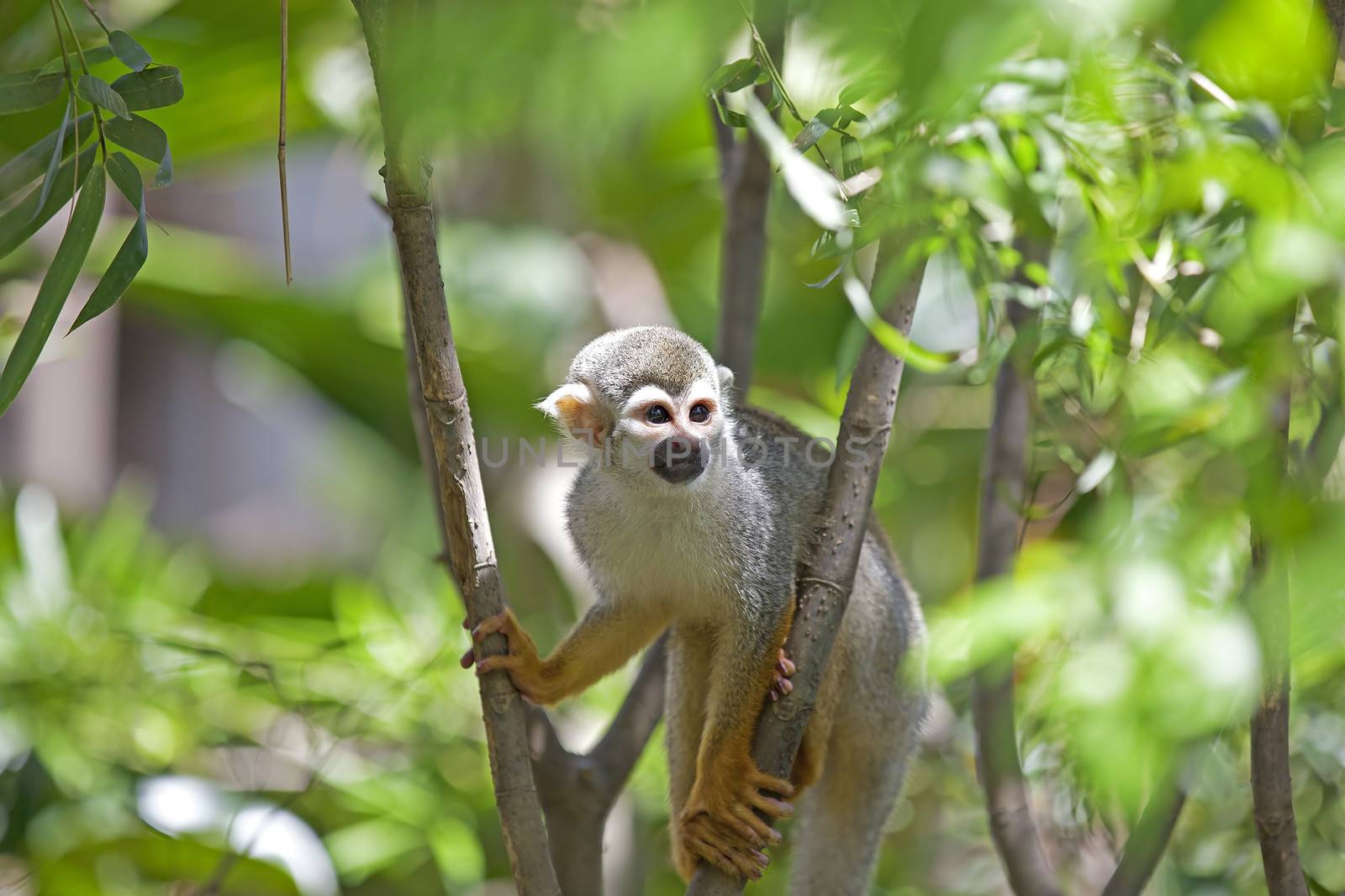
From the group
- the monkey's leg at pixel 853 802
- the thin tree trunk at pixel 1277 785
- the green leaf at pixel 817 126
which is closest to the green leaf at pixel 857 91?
the green leaf at pixel 817 126

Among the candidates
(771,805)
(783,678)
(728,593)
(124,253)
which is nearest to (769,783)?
(771,805)

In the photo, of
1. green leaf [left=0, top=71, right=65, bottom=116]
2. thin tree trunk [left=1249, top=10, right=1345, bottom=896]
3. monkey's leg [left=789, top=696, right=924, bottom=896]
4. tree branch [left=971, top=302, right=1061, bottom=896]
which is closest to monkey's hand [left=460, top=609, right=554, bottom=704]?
monkey's leg [left=789, top=696, right=924, bottom=896]

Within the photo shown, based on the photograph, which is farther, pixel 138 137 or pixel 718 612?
pixel 718 612

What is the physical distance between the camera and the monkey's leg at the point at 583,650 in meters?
1.97

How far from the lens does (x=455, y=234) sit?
475 cm

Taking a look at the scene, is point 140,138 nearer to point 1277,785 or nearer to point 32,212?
point 32,212

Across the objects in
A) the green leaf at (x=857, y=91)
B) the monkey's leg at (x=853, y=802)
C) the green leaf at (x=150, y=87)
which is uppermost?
the green leaf at (x=150, y=87)

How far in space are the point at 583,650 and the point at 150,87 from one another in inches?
47.6

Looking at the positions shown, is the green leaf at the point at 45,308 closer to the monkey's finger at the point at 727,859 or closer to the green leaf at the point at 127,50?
the green leaf at the point at 127,50

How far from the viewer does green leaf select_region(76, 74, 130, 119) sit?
1262 millimetres

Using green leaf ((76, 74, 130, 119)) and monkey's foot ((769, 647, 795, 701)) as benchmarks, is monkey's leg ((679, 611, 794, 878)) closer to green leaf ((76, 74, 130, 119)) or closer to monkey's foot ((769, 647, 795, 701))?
monkey's foot ((769, 647, 795, 701))

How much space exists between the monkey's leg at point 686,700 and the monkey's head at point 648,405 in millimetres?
365

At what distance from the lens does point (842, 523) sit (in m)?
1.86

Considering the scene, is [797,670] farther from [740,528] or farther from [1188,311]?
[1188,311]
